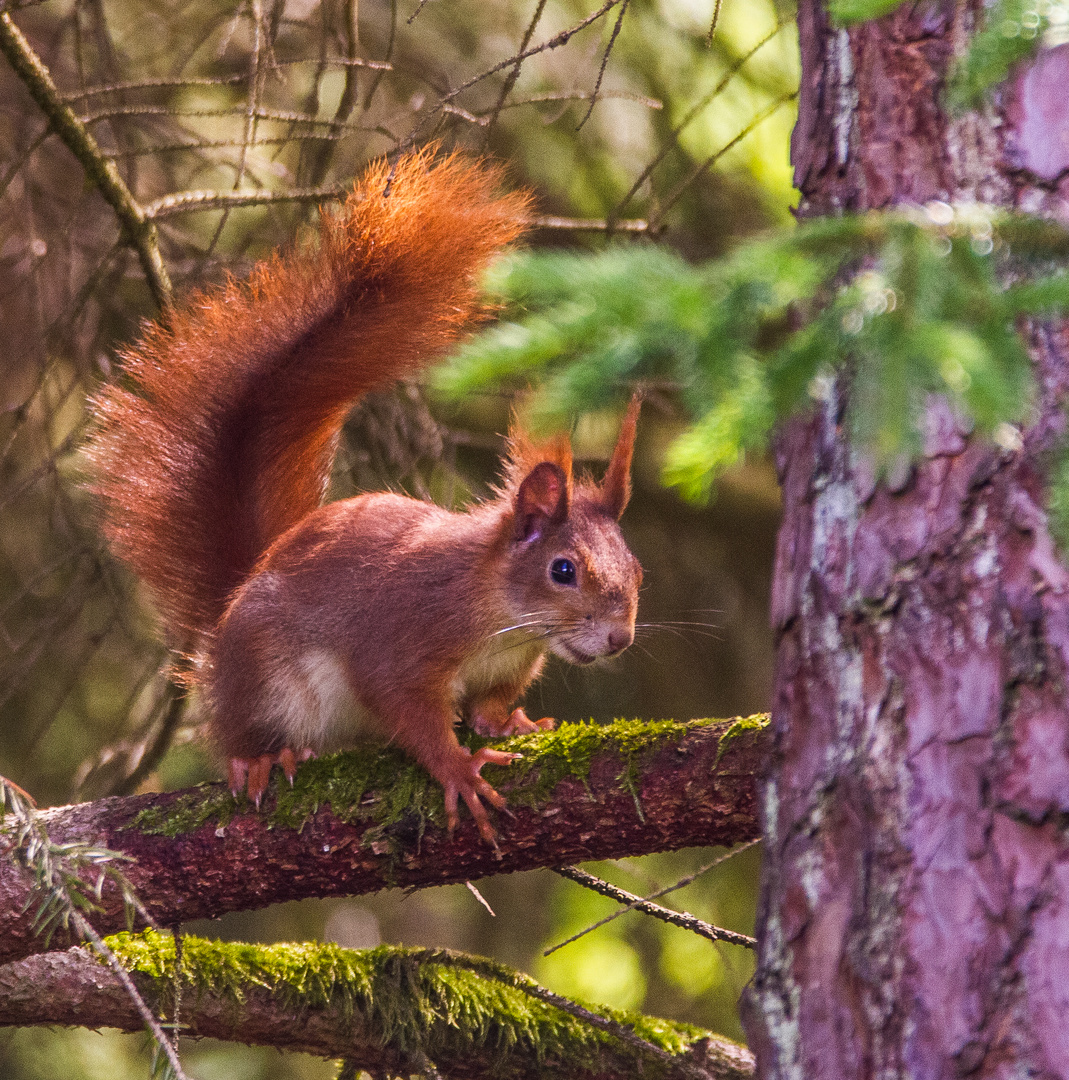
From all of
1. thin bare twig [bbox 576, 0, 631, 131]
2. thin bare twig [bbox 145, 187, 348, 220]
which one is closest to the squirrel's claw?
thin bare twig [bbox 145, 187, 348, 220]

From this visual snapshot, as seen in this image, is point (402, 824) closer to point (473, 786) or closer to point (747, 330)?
point (473, 786)

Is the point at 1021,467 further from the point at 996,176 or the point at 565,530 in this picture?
the point at 565,530

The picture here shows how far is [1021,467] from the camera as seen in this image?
40.1 inches

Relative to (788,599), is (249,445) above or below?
above

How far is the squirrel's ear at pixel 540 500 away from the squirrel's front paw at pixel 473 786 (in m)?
0.49

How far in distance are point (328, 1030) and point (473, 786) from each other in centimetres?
51

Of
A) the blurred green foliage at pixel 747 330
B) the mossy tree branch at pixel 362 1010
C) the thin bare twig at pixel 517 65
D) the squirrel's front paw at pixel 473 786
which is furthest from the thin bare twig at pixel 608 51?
the mossy tree branch at pixel 362 1010

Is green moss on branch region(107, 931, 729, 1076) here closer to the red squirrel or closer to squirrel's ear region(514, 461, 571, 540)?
the red squirrel

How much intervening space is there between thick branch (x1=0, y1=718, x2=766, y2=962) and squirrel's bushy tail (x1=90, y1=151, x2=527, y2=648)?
62 centimetres

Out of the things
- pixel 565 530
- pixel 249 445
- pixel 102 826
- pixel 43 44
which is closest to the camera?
pixel 102 826

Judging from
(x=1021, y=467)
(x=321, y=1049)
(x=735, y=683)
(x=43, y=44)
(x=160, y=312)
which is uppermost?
(x=43, y=44)

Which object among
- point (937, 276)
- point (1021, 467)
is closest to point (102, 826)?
point (1021, 467)

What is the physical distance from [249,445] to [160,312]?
0.30m

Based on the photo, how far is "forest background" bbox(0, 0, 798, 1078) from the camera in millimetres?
2699
